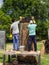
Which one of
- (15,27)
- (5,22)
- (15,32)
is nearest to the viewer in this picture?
(15,27)

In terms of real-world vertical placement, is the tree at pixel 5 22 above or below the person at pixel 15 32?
below

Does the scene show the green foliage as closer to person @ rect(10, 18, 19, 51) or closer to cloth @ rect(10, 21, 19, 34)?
person @ rect(10, 18, 19, 51)

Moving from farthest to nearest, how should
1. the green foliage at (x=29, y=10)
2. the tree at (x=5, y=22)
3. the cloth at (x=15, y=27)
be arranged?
1. the green foliage at (x=29, y=10)
2. the tree at (x=5, y=22)
3. the cloth at (x=15, y=27)

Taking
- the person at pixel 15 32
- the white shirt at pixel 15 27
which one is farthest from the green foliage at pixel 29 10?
the white shirt at pixel 15 27

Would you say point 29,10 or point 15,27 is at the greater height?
point 15,27

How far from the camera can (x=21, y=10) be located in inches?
1421

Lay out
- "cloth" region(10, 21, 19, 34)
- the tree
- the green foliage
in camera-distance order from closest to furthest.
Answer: "cloth" region(10, 21, 19, 34) → the tree → the green foliage

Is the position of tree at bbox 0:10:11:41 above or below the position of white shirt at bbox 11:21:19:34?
below

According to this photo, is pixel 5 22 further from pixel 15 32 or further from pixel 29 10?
pixel 15 32

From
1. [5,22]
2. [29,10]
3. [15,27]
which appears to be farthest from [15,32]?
[29,10]

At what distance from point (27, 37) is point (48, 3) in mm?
26083

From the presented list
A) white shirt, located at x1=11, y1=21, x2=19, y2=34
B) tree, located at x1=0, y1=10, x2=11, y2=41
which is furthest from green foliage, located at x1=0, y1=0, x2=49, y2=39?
white shirt, located at x1=11, y1=21, x2=19, y2=34

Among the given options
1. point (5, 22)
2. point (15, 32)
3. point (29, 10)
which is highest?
point (15, 32)

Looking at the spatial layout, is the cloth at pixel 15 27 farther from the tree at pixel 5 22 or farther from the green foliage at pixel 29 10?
the green foliage at pixel 29 10
